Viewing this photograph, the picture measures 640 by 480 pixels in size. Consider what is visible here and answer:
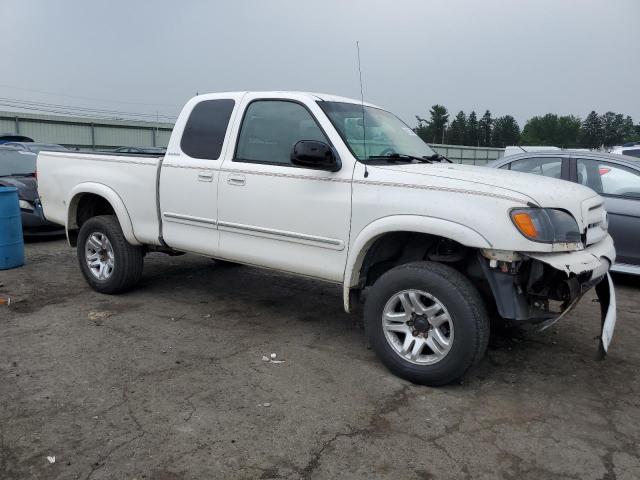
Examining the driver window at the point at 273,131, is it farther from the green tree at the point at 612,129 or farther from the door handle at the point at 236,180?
the green tree at the point at 612,129

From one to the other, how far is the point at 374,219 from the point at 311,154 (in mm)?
638

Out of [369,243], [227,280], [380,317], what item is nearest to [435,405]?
[380,317]

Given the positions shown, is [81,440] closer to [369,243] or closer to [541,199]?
[369,243]

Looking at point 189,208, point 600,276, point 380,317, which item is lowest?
point 380,317

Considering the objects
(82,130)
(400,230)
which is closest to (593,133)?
(82,130)

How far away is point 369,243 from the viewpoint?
3.89 m

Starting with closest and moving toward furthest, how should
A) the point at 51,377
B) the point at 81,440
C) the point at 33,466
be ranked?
the point at 33,466 → the point at 81,440 → the point at 51,377

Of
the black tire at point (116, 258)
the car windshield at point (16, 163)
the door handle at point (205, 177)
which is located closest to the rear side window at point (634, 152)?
the door handle at point (205, 177)

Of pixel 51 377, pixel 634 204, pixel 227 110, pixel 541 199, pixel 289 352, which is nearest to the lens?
pixel 541 199

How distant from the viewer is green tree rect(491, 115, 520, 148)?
72.8 m

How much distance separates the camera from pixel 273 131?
4.54 m

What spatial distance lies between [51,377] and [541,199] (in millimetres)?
3466

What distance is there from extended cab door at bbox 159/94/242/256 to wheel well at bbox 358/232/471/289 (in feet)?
4.79

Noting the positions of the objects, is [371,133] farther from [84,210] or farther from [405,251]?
[84,210]
